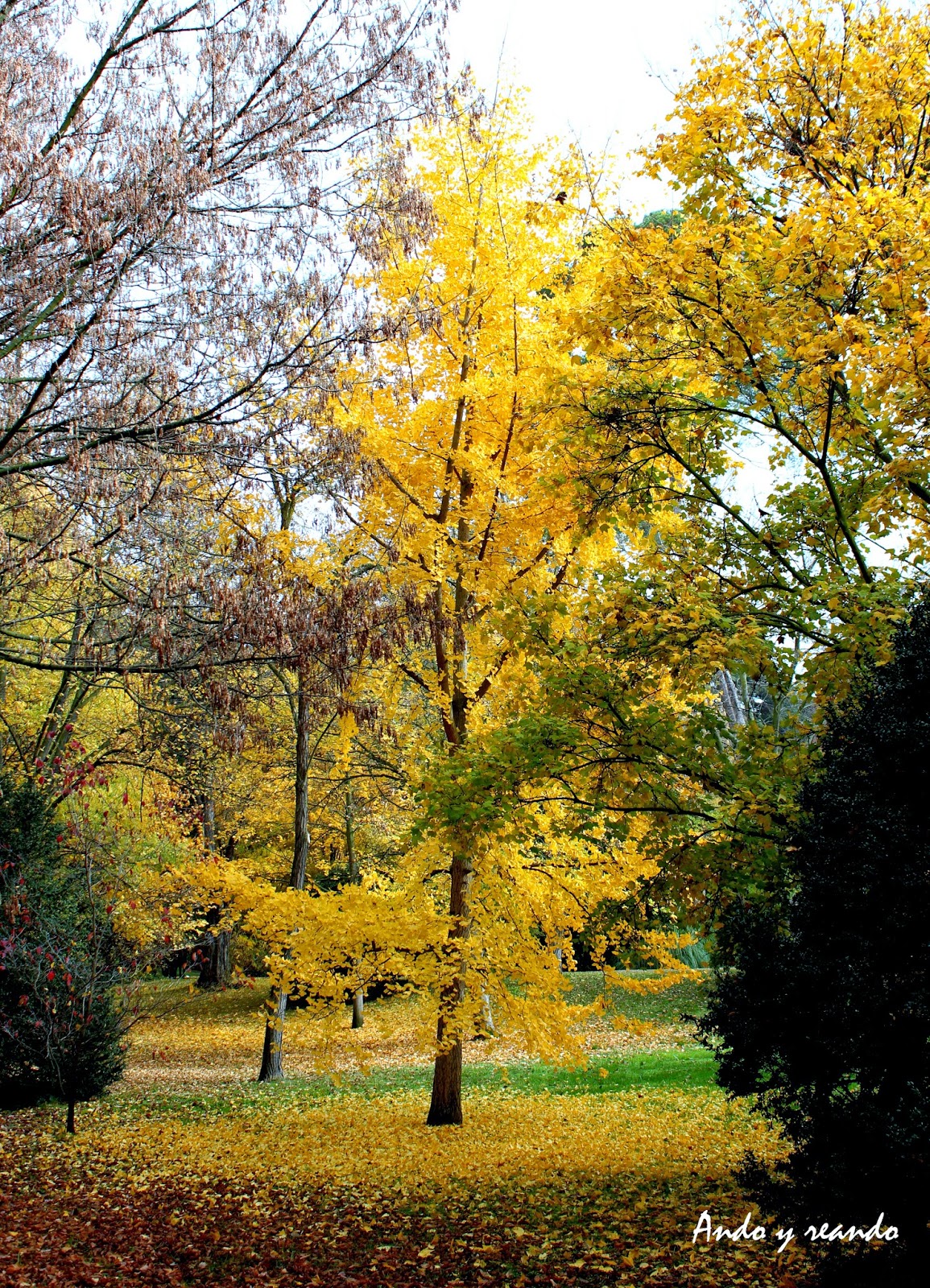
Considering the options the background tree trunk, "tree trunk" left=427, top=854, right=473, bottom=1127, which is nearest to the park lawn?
"tree trunk" left=427, top=854, right=473, bottom=1127

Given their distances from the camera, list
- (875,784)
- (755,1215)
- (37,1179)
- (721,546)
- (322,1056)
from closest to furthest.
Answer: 1. (875,784)
2. (755,1215)
3. (721,546)
4. (37,1179)
5. (322,1056)

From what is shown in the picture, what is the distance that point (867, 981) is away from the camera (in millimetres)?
3084

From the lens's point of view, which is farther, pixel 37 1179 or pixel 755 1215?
pixel 37 1179

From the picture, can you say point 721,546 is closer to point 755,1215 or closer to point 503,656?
point 503,656

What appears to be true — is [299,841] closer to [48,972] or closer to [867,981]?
[48,972]

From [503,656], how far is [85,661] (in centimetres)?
394

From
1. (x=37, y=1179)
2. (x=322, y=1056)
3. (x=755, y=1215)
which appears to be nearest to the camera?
(x=755, y=1215)

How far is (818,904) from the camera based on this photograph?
3.35m

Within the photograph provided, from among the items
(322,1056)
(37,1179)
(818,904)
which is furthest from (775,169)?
(37,1179)

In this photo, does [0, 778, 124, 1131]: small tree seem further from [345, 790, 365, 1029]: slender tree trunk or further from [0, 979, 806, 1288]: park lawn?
[345, 790, 365, 1029]: slender tree trunk

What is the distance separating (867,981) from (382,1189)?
17.2 ft

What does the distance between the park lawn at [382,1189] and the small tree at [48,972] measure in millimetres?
566

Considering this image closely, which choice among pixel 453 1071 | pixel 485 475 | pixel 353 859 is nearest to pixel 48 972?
pixel 453 1071

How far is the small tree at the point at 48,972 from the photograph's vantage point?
8383 mm
